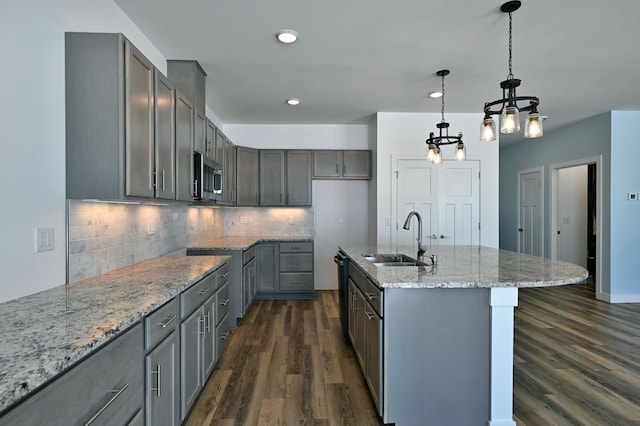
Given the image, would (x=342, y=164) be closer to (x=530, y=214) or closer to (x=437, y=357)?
(x=437, y=357)

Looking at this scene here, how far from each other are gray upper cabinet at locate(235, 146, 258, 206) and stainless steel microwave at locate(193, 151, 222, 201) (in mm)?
1530

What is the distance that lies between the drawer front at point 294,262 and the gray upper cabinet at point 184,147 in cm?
242

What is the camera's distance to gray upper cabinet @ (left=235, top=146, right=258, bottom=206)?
5160 mm

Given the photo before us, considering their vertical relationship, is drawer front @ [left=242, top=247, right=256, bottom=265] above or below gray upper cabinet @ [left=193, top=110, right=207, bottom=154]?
below

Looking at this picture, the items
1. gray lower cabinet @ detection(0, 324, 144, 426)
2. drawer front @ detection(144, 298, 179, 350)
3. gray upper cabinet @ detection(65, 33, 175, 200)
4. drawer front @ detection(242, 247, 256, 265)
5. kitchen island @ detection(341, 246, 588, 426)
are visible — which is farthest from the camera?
drawer front @ detection(242, 247, 256, 265)

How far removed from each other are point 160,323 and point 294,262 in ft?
11.3

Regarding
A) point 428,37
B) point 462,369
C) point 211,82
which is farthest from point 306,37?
point 462,369

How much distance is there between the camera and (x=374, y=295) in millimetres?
2158

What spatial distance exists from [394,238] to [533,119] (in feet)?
9.29

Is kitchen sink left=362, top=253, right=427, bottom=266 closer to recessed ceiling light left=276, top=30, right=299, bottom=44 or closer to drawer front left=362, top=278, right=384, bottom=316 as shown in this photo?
drawer front left=362, top=278, right=384, bottom=316

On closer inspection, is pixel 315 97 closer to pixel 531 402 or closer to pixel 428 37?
pixel 428 37

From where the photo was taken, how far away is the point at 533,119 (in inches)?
91.7

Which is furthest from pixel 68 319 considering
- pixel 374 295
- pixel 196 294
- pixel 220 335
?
pixel 220 335

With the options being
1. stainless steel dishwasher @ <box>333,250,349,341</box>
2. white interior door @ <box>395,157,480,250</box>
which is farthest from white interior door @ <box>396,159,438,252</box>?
stainless steel dishwasher @ <box>333,250,349,341</box>
